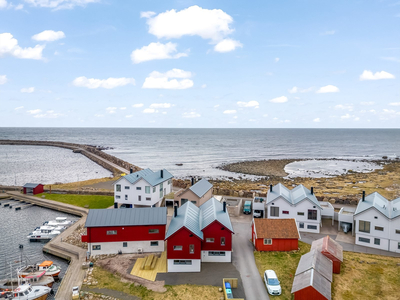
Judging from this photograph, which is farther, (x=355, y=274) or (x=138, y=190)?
(x=138, y=190)

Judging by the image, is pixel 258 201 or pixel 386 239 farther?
pixel 258 201

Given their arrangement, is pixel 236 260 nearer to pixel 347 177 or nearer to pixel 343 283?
pixel 343 283

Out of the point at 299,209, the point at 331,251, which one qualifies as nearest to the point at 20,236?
the point at 299,209

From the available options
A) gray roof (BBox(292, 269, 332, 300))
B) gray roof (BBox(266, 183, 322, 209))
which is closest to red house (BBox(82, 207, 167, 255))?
gray roof (BBox(292, 269, 332, 300))

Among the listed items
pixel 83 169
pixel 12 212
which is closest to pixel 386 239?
pixel 12 212

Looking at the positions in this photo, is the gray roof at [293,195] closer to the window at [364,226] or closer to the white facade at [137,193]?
the window at [364,226]

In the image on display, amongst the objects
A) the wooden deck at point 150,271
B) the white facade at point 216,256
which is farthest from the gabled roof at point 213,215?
the wooden deck at point 150,271

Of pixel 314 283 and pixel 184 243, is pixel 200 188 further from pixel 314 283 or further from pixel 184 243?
pixel 314 283
